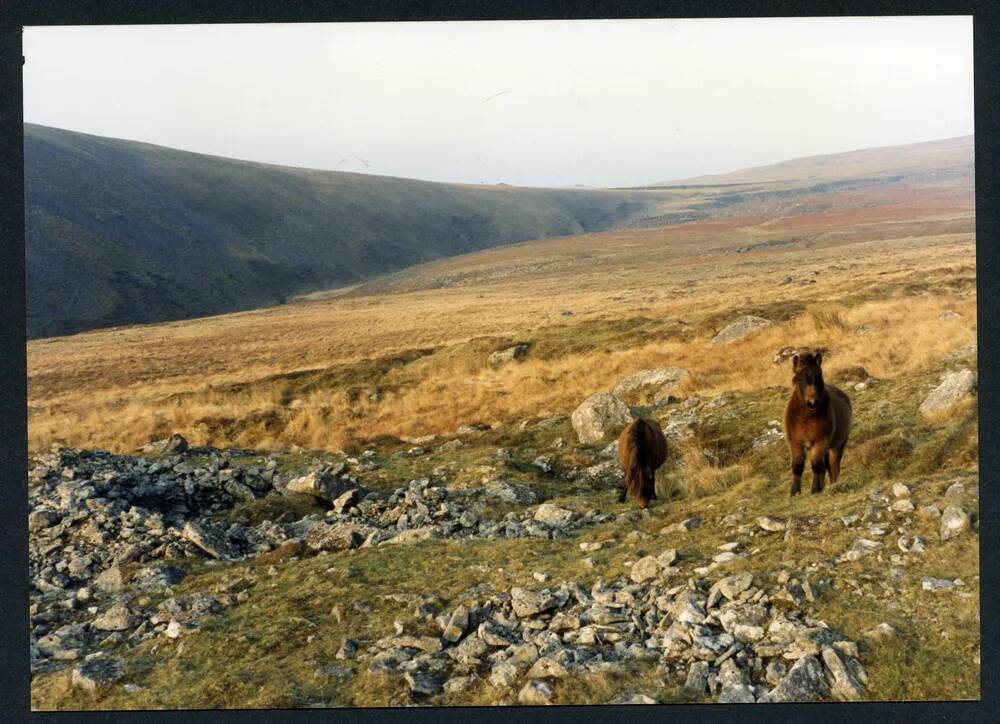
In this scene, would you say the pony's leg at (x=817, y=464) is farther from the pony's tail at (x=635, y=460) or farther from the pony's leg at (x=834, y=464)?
the pony's tail at (x=635, y=460)

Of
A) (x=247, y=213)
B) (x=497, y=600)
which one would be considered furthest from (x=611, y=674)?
(x=247, y=213)

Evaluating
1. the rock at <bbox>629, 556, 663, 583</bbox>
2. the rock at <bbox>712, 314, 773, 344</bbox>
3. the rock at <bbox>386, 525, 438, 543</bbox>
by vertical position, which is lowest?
the rock at <bbox>629, 556, 663, 583</bbox>

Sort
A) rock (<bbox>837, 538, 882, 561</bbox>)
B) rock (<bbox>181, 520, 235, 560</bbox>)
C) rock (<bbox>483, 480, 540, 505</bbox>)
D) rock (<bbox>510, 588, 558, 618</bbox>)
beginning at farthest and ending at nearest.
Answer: rock (<bbox>483, 480, 540, 505</bbox>), rock (<bbox>181, 520, 235, 560</bbox>), rock (<bbox>510, 588, 558, 618</bbox>), rock (<bbox>837, 538, 882, 561</bbox>)

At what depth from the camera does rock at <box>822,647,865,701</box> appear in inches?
295

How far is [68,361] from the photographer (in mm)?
23000

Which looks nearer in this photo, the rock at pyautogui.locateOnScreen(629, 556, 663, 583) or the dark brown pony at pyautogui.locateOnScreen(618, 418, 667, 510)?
the rock at pyautogui.locateOnScreen(629, 556, 663, 583)

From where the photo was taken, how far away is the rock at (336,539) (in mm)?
10383

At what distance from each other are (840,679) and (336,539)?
19.4 ft

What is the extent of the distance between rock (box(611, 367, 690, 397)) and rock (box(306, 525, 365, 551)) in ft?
22.1

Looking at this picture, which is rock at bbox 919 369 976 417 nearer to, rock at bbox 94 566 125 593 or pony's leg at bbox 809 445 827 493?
pony's leg at bbox 809 445 827 493

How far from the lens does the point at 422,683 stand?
7.84 m

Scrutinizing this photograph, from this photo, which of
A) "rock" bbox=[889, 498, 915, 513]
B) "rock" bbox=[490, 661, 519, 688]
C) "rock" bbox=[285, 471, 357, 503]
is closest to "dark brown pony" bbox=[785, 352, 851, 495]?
"rock" bbox=[889, 498, 915, 513]

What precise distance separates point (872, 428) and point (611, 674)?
17.8ft

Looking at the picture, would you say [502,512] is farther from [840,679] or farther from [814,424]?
[840,679]
